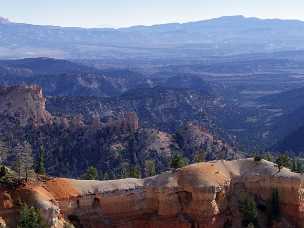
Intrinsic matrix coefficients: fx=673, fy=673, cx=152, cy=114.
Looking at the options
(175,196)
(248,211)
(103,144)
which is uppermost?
(175,196)

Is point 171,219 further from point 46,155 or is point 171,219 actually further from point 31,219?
point 46,155

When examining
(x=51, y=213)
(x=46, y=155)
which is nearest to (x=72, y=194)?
(x=51, y=213)

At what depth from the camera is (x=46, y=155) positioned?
564 feet

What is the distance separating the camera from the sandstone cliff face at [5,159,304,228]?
251 ft

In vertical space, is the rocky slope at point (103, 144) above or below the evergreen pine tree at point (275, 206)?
below

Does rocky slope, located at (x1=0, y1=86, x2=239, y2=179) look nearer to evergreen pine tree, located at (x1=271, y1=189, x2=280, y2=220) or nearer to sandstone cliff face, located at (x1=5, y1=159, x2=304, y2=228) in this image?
sandstone cliff face, located at (x1=5, y1=159, x2=304, y2=228)

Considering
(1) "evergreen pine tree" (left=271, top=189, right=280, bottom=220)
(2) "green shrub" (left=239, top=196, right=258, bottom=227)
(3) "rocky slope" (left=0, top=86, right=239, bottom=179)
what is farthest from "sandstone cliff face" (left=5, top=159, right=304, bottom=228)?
(3) "rocky slope" (left=0, top=86, right=239, bottom=179)

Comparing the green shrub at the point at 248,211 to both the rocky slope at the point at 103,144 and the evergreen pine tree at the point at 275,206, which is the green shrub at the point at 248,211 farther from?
the rocky slope at the point at 103,144

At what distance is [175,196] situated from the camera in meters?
79.2

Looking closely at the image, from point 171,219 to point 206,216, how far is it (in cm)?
413

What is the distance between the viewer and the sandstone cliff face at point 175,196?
251 feet

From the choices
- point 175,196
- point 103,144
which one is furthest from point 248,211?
point 103,144

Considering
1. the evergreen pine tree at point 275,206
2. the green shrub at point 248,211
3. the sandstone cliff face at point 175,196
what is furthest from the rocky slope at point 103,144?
the green shrub at point 248,211

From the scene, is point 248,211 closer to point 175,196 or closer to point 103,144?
point 175,196
